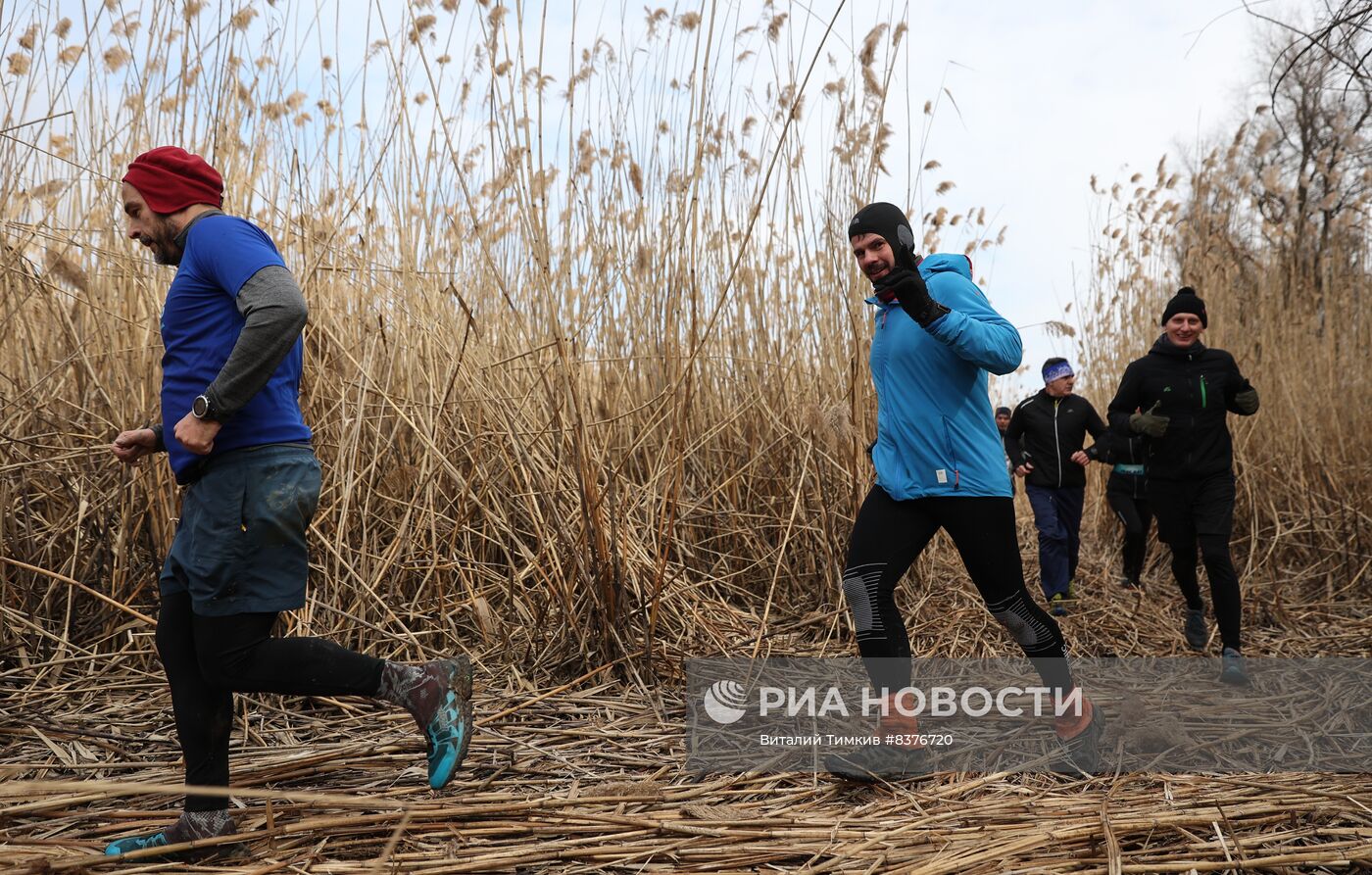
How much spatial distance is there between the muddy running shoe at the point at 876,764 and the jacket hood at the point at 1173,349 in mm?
2767

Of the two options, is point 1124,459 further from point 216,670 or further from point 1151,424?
point 216,670

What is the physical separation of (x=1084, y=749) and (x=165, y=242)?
2.70 metres

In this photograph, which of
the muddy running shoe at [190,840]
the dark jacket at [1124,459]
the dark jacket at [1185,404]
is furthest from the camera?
the dark jacket at [1124,459]

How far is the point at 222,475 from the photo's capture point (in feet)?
7.04

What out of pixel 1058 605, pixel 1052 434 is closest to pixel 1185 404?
pixel 1058 605

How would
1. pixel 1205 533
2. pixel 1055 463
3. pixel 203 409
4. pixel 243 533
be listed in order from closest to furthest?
1. pixel 203 409
2. pixel 243 533
3. pixel 1205 533
4. pixel 1055 463

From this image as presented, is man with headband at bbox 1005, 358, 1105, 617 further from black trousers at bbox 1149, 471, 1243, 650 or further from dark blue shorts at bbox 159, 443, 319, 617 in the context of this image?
dark blue shorts at bbox 159, 443, 319, 617

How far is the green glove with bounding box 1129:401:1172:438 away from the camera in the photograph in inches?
176

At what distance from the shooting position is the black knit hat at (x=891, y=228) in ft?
8.99

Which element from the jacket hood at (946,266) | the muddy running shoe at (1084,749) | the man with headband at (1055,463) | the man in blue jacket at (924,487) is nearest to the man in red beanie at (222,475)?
the man in blue jacket at (924,487)

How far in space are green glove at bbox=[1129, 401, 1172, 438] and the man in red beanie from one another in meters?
3.57

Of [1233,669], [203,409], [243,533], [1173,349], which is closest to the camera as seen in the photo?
[203,409]

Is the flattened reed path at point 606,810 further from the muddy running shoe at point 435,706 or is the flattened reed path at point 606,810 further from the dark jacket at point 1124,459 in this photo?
the dark jacket at point 1124,459

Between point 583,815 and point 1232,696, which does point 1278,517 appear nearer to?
point 1232,696
